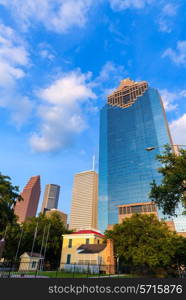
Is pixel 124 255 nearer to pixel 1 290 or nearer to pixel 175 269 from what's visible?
pixel 175 269

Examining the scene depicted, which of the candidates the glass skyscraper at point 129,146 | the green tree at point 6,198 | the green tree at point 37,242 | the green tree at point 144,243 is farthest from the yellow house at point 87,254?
the glass skyscraper at point 129,146

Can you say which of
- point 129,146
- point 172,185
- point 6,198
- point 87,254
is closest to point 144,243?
point 87,254

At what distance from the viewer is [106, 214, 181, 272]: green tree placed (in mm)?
29453

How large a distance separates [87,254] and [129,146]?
110 metres

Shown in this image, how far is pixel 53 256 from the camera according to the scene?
47.5m

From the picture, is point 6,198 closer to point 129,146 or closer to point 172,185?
point 172,185

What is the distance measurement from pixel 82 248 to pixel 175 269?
17.5 metres

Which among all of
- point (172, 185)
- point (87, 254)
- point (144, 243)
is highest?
point (172, 185)

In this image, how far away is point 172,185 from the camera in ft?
62.9

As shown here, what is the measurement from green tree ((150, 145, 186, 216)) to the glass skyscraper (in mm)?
100230

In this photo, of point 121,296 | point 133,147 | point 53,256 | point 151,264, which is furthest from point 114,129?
point 121,296

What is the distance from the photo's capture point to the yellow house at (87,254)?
102 feet

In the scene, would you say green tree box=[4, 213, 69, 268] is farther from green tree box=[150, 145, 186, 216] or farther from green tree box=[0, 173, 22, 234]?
green tree box=[150, 145, 186, 216]

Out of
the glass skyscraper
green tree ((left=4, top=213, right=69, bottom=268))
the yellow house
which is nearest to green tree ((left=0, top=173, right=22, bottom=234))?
the yellow house
